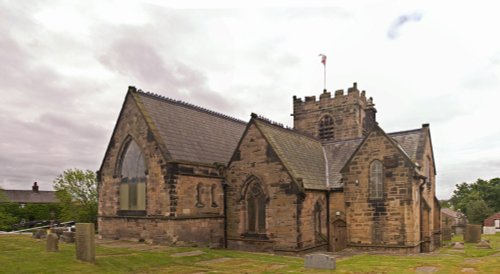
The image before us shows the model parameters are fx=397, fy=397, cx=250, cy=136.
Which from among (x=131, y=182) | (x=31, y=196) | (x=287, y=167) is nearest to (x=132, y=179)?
(x=131, y=182)

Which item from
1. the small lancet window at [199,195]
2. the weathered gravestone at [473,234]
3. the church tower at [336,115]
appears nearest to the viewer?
the small lancet window at [199,195]

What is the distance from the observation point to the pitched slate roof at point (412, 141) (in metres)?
28.1

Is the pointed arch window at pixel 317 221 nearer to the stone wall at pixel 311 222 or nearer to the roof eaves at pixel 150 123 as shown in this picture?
the stone wall at pixel 311 222

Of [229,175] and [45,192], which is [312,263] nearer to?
[229,175]

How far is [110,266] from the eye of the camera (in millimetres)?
18016

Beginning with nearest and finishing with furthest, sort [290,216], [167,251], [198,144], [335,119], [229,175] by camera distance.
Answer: [167,251] < [290,216] < [229,175] < [198,144] < [335,119]

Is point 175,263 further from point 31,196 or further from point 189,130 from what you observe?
point 31,196

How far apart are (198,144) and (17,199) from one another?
240 ft

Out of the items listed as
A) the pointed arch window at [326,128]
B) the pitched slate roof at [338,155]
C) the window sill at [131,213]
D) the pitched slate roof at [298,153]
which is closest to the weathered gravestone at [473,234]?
the pitched slate roof at [338,155]

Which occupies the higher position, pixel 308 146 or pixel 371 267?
pixel 308 146

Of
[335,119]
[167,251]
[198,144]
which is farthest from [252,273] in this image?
[335,119]

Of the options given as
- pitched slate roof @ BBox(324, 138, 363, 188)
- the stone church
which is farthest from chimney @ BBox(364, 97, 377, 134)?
the stone church

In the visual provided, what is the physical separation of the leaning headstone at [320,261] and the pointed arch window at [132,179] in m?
13.2

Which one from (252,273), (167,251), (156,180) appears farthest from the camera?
(156,180)
